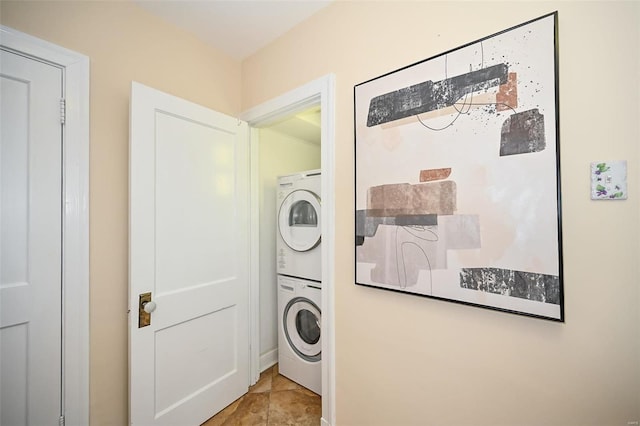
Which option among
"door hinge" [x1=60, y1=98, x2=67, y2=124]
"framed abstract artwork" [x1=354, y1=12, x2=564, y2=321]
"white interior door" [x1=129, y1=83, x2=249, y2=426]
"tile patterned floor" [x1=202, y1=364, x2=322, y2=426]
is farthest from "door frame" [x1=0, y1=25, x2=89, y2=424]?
"framed abstract artwork" [x1=354, y1=12, x2=564, y2=321]

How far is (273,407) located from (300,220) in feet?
4.57

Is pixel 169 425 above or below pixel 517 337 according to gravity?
below

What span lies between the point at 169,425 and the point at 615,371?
2.10 m

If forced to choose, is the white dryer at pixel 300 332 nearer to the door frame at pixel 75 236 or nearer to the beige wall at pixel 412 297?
the beige wall at pixel 412 297

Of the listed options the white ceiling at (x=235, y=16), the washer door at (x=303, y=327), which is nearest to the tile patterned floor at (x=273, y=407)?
the washer door at (x=303, y=327)

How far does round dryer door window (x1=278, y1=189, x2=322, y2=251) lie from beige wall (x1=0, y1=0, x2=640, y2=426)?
1.70 ft

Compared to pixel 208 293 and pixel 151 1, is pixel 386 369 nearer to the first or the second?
pixel 208 293

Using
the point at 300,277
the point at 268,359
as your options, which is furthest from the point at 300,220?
the point at 268,359

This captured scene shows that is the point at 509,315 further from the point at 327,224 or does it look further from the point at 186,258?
the point at 186,258

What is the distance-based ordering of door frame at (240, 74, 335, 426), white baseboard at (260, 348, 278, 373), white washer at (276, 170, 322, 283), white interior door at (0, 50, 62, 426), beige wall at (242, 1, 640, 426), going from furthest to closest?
1. white baseboard at (260, 348, 278, 373)
2. white washer at (276, 170, 322, 283)
3. door frame at (240, 74, 335, 426)
4. white interior door at (0, 50, 62, 426)
5. beige wall at (242, 1, 640, 426)

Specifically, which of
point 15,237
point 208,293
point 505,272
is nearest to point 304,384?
point 208,293

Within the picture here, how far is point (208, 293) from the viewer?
1679mm

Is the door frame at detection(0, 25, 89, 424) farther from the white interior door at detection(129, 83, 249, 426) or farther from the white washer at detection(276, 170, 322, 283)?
the white washer at detection(276, 170, 322, 283)

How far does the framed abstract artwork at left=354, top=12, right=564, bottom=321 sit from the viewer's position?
910 millimetres
